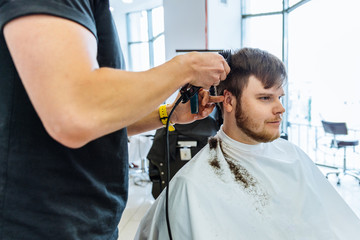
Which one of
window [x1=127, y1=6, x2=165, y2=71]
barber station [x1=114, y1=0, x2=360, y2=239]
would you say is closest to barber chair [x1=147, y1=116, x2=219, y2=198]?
barber station [x1=114, y1=0, x2=360, y2=239]

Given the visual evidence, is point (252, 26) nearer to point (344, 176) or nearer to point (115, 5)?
point (344, 176)

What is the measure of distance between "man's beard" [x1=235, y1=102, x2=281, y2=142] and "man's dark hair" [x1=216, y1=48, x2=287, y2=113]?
0.08m

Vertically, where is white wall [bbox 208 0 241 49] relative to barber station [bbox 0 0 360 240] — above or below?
above

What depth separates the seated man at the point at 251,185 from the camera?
42.5 inches

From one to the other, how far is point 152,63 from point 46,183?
23.4 feet

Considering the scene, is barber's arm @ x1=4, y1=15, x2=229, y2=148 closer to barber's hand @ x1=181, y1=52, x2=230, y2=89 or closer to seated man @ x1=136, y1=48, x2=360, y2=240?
barber's hand @ x1=181, y1=52, x2=230, y2=89

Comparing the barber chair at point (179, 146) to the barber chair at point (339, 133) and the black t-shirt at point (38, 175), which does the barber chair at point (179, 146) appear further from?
the barber chair at point (339, 133)

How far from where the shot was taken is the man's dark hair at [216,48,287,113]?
127 centimetres

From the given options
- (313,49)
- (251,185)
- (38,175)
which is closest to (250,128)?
(251,185)

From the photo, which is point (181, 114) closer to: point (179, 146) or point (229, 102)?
point (229, 102)

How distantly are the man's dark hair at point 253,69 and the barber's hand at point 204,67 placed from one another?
0.47 metres

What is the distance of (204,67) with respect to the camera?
0.75 meters

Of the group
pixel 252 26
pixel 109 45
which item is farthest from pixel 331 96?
pixel 109 45

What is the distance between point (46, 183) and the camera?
616mm
